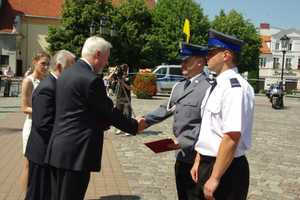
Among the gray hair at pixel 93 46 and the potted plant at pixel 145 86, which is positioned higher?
the gray hair at pixel 93 46

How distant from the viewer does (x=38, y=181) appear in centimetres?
333

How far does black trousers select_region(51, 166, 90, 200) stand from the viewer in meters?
2.66

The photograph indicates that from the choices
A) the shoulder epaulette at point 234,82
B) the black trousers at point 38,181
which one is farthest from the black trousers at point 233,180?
the black trousers at point 38,181

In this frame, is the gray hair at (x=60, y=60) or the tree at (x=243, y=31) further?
the tree at (x=243, y=31)

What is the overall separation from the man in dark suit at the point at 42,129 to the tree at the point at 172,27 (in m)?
38.5

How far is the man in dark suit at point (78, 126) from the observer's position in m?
2.61

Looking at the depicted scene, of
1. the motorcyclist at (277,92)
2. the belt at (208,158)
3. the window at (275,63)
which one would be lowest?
the belt at (208,158)

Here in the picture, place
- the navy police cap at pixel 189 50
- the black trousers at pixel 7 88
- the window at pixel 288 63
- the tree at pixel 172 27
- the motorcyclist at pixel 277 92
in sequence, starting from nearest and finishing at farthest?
the navy police cap at pixel 189 50 → the motorcyclist at pixel 277 92 → the black trousers at pixel 7 88 → the tree at pixel 172 27 → the window at pixel 288 63

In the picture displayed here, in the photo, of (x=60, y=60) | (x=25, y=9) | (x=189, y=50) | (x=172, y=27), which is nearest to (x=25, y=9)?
(x=25, y=9)

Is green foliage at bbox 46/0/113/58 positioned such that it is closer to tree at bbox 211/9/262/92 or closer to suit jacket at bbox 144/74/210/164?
tree at bbox 211/9/262/92

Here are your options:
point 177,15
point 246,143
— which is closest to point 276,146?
point 246,143

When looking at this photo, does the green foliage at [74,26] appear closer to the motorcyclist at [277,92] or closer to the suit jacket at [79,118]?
the motorcyclist at [277,92]

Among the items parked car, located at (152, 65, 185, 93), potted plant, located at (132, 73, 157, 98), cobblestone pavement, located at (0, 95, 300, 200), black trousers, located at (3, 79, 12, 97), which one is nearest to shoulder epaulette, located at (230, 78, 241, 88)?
cobblestone pavement, located at (0, 95, 300, 200)

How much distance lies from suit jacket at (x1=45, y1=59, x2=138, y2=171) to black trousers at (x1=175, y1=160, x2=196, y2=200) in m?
0.95
